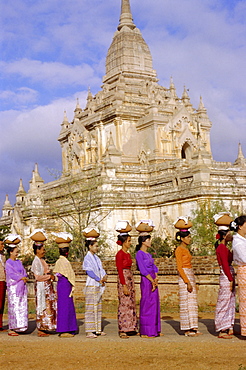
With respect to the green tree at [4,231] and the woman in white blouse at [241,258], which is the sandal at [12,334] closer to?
the woman in white blouse at [241,258]

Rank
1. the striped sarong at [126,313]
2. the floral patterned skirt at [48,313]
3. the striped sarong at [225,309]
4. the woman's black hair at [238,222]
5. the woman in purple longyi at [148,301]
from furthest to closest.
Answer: the floral patterned skirt at [48,313]
the striped sarong at [126,313]
the woman in purple longyi at [148,301]
the striped sarong at [225,309]
the woman's black hair at [238,222]

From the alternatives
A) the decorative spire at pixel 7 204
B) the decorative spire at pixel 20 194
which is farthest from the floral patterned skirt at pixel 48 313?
the decorative spire at pixel 7 204

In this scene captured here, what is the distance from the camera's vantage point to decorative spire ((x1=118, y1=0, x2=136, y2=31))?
44.5 metres

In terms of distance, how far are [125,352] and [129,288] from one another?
201 cm

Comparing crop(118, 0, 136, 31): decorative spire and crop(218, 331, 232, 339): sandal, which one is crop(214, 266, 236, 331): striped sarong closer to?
crop(218, 331, 232, 339): sandal

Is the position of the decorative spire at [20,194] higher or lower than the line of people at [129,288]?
higher

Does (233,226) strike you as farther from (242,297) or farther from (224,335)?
(224,335)

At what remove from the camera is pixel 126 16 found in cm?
4481

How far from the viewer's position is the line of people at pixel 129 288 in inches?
419

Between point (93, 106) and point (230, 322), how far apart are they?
1260 inches

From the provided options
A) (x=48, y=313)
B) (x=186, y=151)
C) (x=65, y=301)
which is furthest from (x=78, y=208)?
(x=65, y=301)

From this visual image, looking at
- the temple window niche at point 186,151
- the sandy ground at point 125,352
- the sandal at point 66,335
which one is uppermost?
the temple window niche at point 186,151

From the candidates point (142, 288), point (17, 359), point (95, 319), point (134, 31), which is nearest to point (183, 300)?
point (142, 288)

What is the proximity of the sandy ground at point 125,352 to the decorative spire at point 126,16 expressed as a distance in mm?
35600
